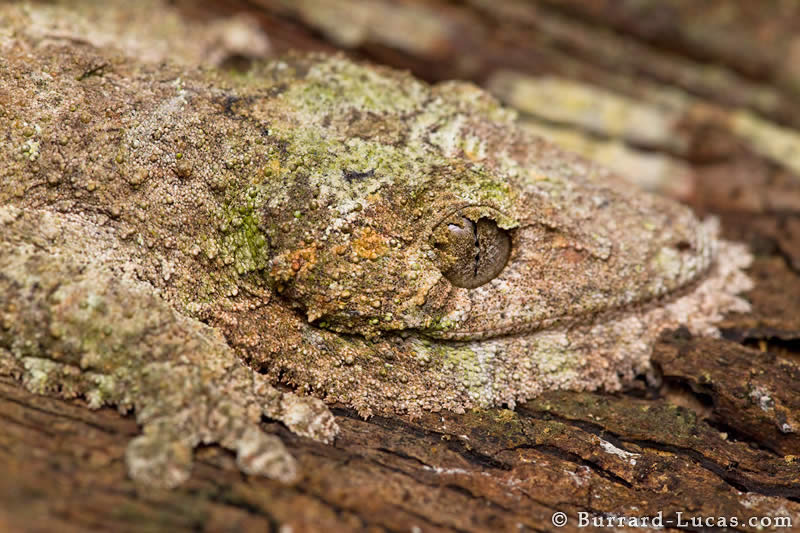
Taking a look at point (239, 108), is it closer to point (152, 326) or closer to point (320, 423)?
point (152, 326)

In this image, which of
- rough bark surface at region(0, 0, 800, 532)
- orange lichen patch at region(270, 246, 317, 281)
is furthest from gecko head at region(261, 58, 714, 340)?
rough bark surface at region(0, 0, 800, 532)

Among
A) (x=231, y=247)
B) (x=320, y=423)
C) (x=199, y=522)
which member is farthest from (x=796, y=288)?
(x=199, y=522)

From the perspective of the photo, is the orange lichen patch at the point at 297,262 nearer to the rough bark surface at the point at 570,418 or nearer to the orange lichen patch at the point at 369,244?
the orange lichen patch at the point at 369,244

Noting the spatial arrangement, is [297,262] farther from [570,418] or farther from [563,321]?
[570,418]

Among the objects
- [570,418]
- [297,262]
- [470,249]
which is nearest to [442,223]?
[470,249]

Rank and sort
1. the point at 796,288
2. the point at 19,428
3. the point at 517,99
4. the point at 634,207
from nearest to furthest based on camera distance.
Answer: the point at 19,428, the point at 634,207, the point at 796,288, the point at 517,99
